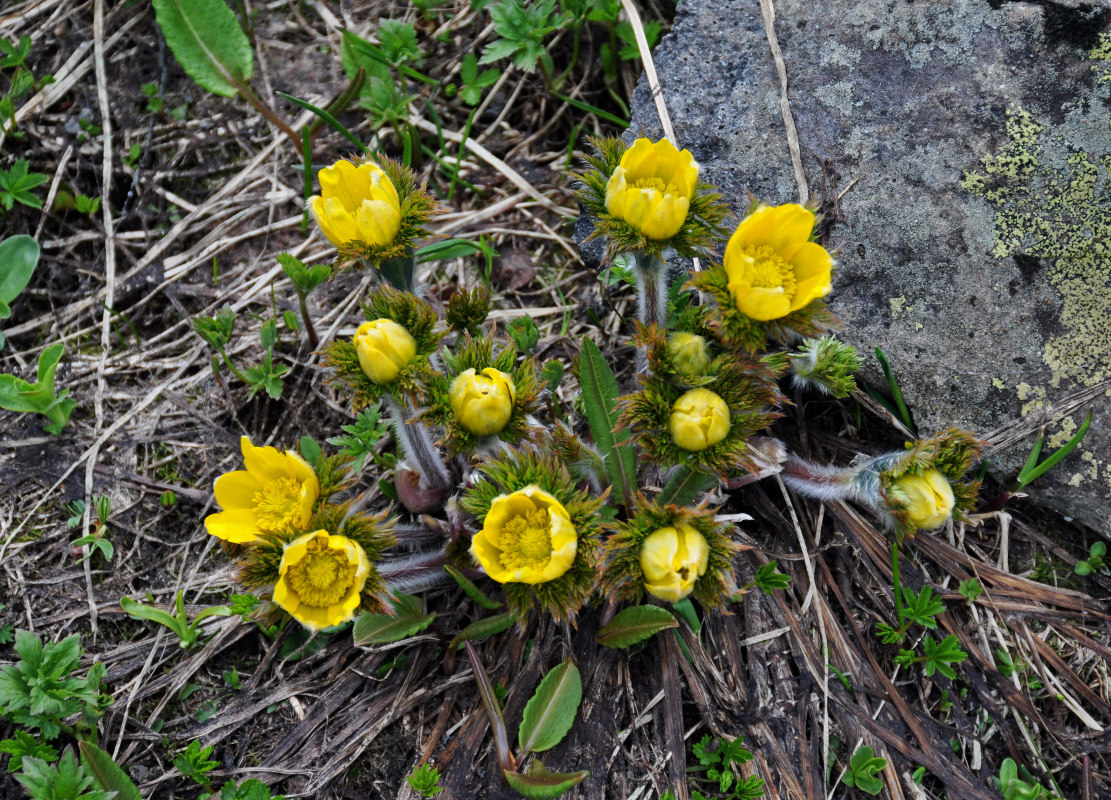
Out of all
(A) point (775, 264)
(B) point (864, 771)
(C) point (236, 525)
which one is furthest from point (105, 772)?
(A) point (775, 264)

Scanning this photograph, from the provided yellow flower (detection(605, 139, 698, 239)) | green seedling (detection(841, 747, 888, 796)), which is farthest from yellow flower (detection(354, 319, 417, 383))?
green seedling (detection(841, 747, 888, 796))

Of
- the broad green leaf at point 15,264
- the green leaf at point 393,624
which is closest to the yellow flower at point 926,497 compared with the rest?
the green leaf at point 393,624

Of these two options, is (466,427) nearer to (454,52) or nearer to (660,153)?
(660,153)

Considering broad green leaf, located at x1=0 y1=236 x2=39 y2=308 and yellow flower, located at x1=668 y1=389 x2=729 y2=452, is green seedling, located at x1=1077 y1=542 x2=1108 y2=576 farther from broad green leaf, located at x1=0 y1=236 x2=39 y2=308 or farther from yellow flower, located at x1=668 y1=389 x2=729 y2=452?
broad green leaf, located at x1=0 y1=236 x2=39 y2=308

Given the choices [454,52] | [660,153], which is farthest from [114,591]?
[454,52]

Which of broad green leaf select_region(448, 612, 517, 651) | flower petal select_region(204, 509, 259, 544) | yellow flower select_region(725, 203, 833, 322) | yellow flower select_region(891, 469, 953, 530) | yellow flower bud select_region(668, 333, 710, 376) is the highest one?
yellow flower select_region(725, 203, 833, 322)

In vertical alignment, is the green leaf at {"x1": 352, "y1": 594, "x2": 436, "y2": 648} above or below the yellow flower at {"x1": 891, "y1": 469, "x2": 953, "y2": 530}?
below
